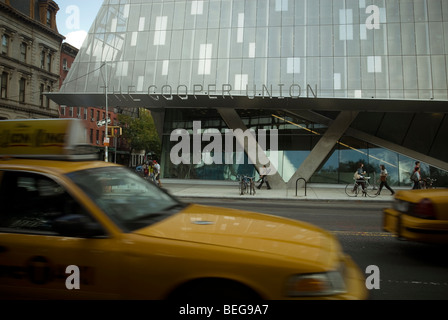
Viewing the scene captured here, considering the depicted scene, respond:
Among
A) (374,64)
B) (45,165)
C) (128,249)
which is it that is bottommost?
(128,249)

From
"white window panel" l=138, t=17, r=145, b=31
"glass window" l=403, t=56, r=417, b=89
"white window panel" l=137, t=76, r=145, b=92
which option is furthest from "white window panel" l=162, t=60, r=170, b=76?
"glass window" l=403, t=56, r=417, b=89

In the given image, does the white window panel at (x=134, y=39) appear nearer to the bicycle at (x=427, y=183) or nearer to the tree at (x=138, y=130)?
the bicycle at (x=427, y=183)

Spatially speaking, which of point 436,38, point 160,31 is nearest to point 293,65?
point 436,38

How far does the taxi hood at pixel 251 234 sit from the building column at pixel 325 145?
2084cm

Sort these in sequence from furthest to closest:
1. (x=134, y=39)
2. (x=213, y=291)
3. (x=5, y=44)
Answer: (x=5, y=44)
(x=134, y=39)
(x=213, y=291)

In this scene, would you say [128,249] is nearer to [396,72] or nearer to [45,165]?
[45,165]

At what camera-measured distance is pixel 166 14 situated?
24.3 m

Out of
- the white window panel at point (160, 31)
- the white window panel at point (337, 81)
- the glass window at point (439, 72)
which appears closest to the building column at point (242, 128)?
the white window panel at point (160, 31)

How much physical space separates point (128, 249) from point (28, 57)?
148 feet

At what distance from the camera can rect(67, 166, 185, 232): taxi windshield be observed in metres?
2.95

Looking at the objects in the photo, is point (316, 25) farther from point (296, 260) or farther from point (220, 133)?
point (296, 260)

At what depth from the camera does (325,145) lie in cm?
2366
